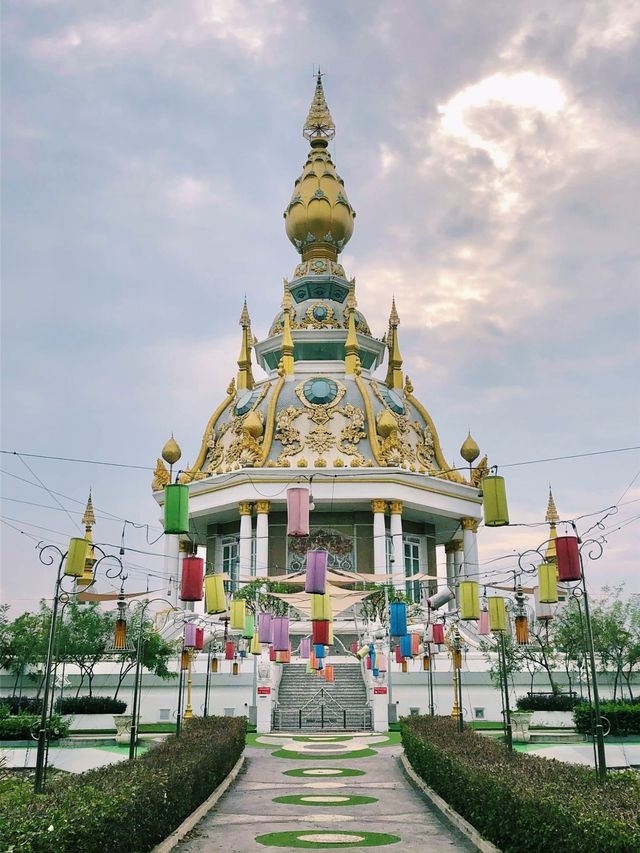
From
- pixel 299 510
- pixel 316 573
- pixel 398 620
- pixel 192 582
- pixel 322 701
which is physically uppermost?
pixel 299 510

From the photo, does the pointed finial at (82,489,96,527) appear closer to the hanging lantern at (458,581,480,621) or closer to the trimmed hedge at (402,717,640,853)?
the hanging lantern at (458,581,480,621)

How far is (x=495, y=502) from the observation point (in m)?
20.0

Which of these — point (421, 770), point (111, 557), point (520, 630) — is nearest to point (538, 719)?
point (520, 630)

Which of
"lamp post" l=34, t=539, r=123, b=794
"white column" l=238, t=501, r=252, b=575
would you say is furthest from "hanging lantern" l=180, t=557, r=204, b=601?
"white column" l=238, t=501, r=252, b=575

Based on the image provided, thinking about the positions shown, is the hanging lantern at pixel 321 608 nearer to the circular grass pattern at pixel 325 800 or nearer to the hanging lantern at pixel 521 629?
the hanging lantern at pixel 521 629

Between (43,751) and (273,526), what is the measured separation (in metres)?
37.0

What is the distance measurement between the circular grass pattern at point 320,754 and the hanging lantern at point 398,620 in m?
4.22

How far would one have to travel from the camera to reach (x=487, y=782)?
478 inches

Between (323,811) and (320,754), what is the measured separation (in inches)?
374

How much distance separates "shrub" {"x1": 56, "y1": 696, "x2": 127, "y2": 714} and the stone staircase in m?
6.44

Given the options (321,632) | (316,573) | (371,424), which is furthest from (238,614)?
(371,424)

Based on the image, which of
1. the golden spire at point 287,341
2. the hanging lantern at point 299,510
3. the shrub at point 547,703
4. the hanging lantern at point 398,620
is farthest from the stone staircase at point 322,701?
the golden spire at point 287,341

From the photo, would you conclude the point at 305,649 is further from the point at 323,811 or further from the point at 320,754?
the point at 323,811

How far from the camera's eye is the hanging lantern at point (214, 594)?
2498 centimetres
